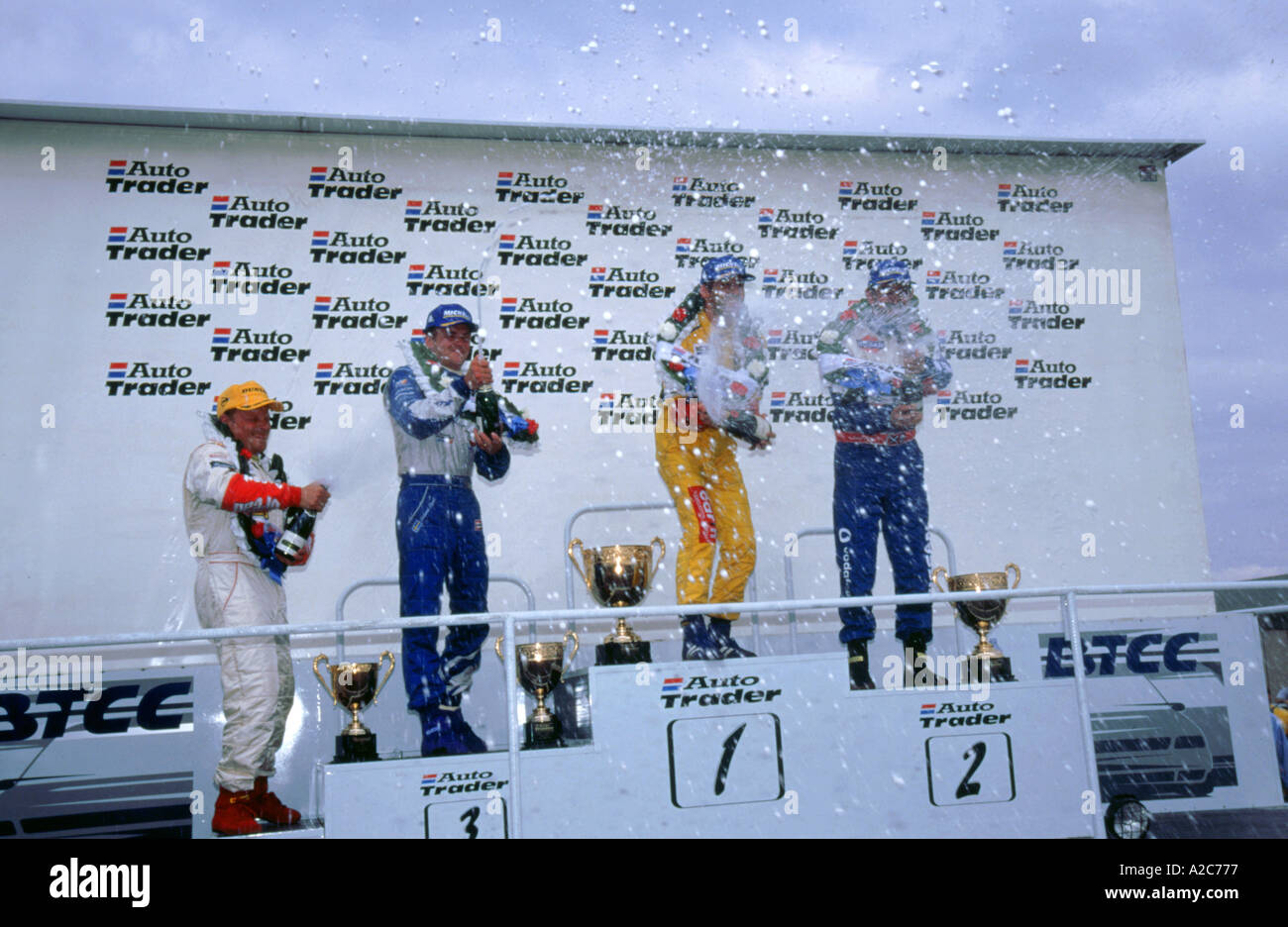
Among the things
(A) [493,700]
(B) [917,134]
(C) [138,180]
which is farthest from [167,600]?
(B) [917,134]

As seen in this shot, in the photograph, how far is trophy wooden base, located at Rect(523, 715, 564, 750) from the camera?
466cm

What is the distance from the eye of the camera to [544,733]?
4805 millimetres

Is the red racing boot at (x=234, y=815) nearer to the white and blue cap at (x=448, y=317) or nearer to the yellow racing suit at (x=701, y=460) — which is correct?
the yellow racing suit at (x=701, y=460)

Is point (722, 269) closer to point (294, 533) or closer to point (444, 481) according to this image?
point (444, 481)

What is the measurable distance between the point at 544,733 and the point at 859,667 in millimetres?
1568

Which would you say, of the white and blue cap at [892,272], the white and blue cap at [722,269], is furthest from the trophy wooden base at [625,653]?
Result: the white and blue cap at [892,272]

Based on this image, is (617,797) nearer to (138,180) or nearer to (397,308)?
(397,308)

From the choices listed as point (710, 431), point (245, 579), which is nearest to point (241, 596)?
point (245, 579)

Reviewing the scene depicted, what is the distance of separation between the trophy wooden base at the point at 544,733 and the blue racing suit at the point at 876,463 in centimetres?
178

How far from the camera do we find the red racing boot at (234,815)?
4555mm

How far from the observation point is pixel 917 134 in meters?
7.55

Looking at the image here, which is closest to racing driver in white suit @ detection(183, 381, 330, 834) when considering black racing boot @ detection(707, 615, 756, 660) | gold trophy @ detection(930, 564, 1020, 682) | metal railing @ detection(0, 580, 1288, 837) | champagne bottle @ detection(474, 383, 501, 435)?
metal railing @ detection(0, 580, 1288, 837)

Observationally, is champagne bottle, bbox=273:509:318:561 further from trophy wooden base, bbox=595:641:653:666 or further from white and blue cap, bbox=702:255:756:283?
white and blue cap, bbox=702:255:756:283

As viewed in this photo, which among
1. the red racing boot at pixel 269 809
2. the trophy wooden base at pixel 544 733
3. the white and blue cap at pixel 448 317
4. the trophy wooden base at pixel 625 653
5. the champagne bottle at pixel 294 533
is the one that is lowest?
the red racing boot at pixel 269 809
